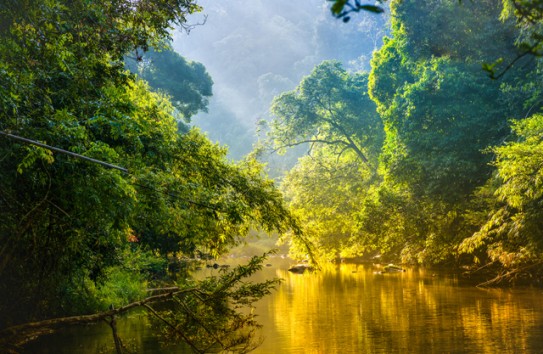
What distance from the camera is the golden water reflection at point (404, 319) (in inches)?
497

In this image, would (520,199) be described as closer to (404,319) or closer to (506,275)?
(506,275)

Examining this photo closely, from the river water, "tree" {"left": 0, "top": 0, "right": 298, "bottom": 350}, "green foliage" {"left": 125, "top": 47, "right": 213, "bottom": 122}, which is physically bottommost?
the river water

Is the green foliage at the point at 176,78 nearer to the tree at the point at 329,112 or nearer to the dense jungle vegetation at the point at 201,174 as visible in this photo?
the tree at the point at 329,112

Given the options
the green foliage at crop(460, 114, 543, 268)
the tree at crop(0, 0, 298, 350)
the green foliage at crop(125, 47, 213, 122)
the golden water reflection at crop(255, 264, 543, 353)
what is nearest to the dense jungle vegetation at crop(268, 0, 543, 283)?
the green foliage at crop(460, 114, 543, 268)

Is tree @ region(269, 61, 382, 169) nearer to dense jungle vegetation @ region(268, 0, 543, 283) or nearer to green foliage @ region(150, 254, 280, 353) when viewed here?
dense jungle vegetation @ region(268, 0, 543, 283)

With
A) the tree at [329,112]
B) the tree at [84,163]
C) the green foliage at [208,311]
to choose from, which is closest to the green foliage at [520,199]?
the tree at [84,163]

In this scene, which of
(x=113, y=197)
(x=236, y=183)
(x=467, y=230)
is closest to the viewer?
(x=113, y=197)

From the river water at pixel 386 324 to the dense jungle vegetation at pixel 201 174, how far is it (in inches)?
39.6

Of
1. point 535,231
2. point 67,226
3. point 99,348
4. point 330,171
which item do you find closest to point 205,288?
point 67,226

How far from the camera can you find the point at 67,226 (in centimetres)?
870

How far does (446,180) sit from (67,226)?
1910 cm

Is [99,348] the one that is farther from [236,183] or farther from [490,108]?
[490,108]

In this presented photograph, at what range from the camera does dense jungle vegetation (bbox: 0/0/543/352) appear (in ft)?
25.7

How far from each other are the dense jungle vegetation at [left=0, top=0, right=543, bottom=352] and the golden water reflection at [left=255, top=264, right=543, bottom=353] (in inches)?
59.5
